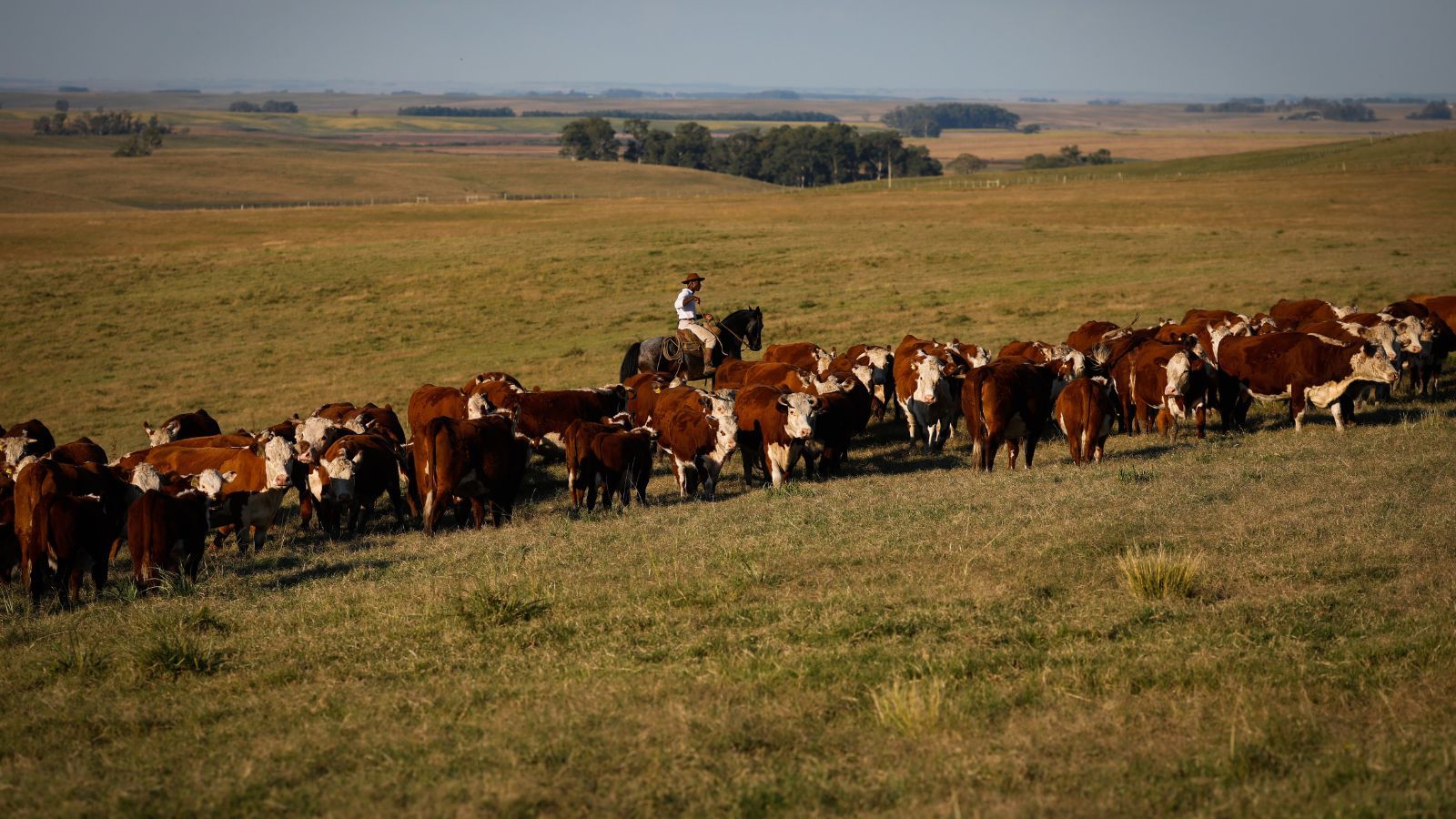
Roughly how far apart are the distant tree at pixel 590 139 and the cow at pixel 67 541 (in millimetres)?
135967

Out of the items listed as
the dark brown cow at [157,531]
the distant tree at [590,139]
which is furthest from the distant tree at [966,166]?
the dark brown cow at [157,531]

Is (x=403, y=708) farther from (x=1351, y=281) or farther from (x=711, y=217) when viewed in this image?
(x=711, y=217)

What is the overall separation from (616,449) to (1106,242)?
119 ft

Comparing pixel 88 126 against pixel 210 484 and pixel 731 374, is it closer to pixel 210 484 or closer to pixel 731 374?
pixel 731 374

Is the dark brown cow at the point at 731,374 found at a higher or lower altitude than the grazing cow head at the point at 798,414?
lower

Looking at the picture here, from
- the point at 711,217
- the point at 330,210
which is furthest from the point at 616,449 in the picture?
the point at 330,210

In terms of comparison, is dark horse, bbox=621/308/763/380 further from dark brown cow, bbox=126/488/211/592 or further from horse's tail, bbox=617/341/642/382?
dark brown cow, bbox=126/488/211/592

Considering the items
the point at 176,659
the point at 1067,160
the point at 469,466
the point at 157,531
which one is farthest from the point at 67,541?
the point at 1067,160

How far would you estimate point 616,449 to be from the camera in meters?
14.6

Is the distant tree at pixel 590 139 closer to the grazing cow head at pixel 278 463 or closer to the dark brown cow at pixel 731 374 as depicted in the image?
the dark brown cow at pixel 731 374

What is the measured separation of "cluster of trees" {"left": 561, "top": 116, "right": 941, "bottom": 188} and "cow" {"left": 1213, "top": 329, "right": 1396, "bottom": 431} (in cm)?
11098

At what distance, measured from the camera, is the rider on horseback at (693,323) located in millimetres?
23750

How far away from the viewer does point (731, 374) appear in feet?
66.6

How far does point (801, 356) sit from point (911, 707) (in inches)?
597
